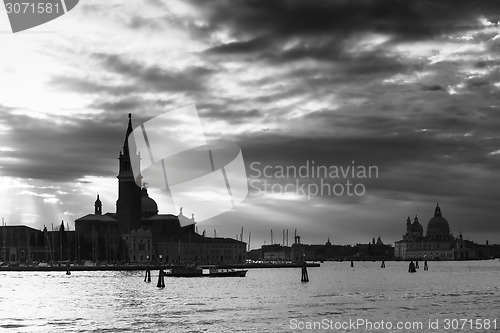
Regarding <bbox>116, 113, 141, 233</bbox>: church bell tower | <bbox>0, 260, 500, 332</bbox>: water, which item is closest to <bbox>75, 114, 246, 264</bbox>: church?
<bbox>116, 113, 141, 233</bbox>: church bell tower

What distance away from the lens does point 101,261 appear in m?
189

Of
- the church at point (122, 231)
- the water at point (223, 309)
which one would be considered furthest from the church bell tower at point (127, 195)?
the water at point (223, 309)

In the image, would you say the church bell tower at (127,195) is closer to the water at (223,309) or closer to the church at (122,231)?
the church at (122,231)

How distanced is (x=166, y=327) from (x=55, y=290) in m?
43.9

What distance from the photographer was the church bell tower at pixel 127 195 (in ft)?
602

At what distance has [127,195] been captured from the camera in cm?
18550

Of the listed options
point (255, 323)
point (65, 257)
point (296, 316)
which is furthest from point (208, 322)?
point (65, 257)

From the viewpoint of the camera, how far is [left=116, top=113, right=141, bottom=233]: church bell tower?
183 meters

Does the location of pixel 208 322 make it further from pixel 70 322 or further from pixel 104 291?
pixel 104 291

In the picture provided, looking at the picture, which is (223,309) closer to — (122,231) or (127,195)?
(127,195)

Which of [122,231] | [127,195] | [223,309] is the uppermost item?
[127,195]

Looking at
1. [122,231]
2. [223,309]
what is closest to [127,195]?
[122,231]

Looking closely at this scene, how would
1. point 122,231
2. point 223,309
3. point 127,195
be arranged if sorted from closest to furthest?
1. point 223,309
2. point 127,195
3. point 122,231

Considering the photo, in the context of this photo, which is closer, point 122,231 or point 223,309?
point 223,309
